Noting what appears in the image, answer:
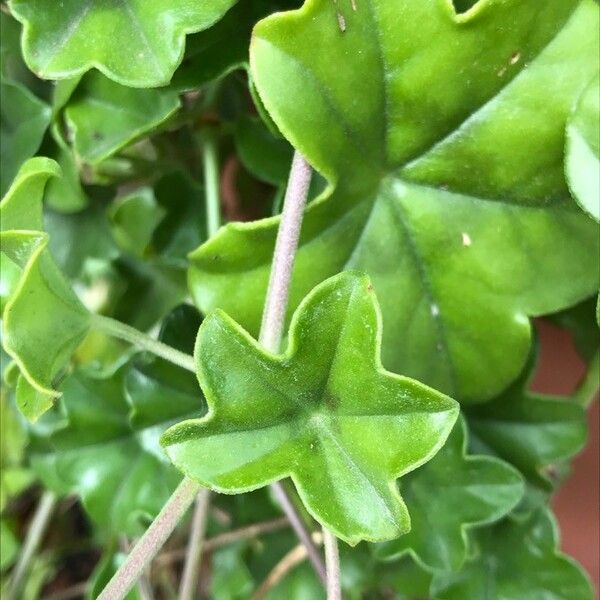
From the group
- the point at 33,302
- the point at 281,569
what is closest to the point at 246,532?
the point at 281,569

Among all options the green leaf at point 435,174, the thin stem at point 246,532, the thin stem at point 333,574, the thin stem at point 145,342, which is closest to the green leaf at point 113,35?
the green leaf at point 435,174

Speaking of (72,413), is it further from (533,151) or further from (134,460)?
(533,151)

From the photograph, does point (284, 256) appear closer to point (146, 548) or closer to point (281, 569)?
point (146, 548)

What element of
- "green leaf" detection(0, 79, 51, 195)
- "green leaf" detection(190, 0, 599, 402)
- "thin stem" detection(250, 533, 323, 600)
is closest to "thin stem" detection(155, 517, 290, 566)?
"thin stem" detection(250, 533, 323, 600)

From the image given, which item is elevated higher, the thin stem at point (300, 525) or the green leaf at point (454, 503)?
the thin stem at point (300, 525)

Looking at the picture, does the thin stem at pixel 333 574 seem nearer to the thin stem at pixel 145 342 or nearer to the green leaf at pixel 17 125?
the thin stem at pixel 145 342

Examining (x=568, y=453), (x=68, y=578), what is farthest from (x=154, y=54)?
(x=68, y=578)
